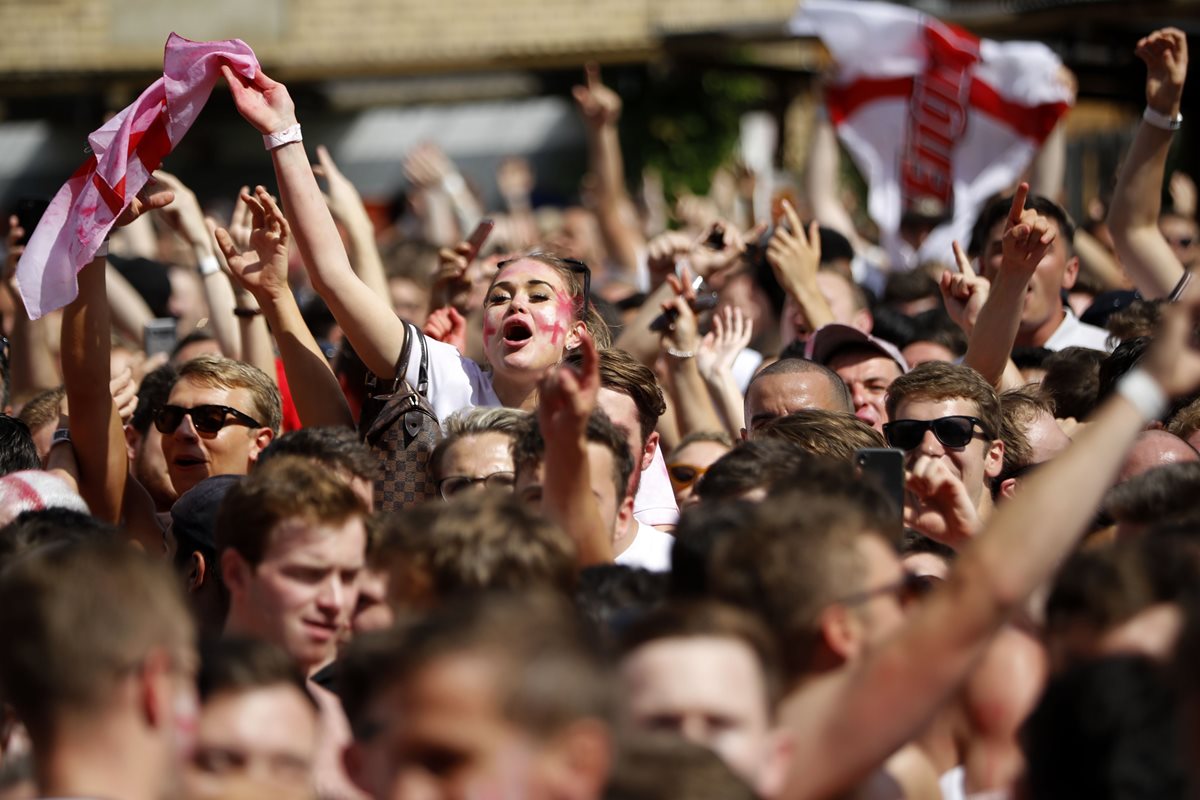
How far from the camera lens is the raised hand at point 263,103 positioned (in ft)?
17.2

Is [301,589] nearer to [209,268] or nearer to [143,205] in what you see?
[143,205]

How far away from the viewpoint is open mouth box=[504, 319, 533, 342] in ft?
17.1

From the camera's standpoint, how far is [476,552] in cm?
329

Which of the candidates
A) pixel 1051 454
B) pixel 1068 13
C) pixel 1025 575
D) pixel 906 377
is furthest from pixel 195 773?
pixel 1068 13

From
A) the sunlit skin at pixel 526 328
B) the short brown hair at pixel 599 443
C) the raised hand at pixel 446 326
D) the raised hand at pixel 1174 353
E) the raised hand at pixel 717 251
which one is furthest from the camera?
the raised hand at pixel 717 251

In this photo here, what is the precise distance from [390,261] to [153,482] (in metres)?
3.18

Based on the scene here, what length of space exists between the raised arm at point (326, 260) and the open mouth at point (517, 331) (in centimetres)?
34

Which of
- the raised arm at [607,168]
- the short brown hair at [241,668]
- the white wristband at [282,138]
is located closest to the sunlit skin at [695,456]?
the white wristband at [282,138]

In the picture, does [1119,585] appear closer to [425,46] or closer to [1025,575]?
[1025,575]

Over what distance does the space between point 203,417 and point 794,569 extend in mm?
2850

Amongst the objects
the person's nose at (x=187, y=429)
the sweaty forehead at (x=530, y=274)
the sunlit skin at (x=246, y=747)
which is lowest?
the sunlit skin at (x=246, y=747)

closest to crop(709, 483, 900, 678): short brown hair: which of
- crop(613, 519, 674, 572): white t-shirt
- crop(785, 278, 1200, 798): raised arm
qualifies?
crop(785, 278, 1200, 798): raised arm

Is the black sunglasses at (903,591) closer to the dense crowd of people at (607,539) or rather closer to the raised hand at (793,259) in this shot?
the dense crowd of people at (607,539)

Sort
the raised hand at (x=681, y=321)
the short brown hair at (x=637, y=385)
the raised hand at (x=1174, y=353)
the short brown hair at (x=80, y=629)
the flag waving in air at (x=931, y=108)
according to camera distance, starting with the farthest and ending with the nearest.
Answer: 1. the flag waving in air at (x=931, y=108)
2. the raised hand at (x=681, y=321)
3. the short brown hair at (x=637, y=385)
4. the raised hand at (x=1174, y=353)
5. the short brown hair at (x=80, y=629)
